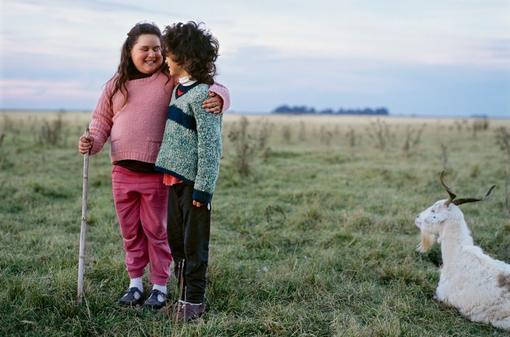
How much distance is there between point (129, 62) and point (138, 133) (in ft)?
1.66

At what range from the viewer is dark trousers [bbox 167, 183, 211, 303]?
143 inches

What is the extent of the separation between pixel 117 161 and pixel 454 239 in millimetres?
2633

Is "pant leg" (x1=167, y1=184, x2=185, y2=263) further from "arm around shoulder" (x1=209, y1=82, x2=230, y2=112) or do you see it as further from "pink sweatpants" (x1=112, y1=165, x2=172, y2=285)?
"arm around shoulder" (x1=209, y1=82, x2=230, y2=112)

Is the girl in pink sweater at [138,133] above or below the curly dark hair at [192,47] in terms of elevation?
below

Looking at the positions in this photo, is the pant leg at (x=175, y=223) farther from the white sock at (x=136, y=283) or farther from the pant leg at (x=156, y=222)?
the white sock at (x=136, y=283)

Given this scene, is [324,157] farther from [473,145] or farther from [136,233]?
[136,233]

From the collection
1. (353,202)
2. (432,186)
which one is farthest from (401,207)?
(432,186)

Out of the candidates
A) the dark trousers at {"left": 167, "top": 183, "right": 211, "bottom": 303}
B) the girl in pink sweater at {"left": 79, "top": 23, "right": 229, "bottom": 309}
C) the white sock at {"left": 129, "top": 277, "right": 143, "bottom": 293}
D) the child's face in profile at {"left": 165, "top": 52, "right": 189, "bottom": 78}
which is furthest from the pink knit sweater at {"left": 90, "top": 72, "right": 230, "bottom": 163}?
the white sock at {"left": 129, "top": 277, "right": 143, "bottom": 293}

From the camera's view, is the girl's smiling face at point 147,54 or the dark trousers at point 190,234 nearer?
the dark trousers at point 190,234

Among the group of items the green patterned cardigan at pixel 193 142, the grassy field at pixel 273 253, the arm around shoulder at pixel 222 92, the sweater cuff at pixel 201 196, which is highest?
the arm around shoulder at pixel 222 92

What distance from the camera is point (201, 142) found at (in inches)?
137

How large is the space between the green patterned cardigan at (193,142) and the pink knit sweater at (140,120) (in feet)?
0.45

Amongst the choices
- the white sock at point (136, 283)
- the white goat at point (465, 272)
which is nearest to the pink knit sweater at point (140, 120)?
the white sock at point (136, 283)

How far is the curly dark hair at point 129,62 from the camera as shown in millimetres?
3799
